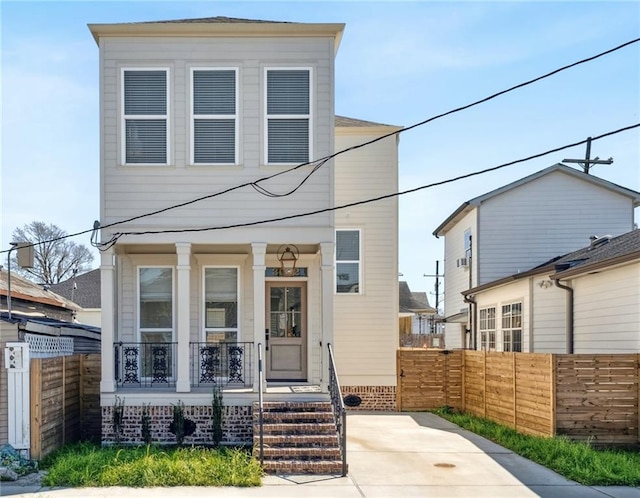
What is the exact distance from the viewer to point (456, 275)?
75.7ft

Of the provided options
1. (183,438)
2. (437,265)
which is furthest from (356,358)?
(437,265)

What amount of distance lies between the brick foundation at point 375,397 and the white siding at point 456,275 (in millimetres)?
6261

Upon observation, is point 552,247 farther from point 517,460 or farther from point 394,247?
point 517,460

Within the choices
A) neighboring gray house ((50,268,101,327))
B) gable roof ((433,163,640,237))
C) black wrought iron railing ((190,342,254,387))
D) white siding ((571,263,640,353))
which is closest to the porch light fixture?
black wrought iron railing ((190,342,254,387))

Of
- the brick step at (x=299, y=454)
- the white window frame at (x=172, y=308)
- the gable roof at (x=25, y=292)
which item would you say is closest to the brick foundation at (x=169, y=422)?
the brick step at (x=299, y=454)

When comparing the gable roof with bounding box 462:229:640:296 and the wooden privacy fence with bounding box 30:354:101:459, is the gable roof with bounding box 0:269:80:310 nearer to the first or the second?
the wooden privacy fence with bounding box 30:354:101:459

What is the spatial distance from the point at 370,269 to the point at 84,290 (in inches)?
815

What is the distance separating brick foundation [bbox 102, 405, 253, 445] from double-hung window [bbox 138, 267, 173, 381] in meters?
1.29

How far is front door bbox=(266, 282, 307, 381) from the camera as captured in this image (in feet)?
42.3

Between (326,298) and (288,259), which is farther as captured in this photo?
(288,259)

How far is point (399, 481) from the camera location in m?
8.80

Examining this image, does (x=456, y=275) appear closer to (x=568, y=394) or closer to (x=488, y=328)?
(x=488, y=328)

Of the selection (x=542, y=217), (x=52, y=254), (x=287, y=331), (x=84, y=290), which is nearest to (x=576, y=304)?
(x=287, y=331)

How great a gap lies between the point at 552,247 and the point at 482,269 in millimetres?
2132
